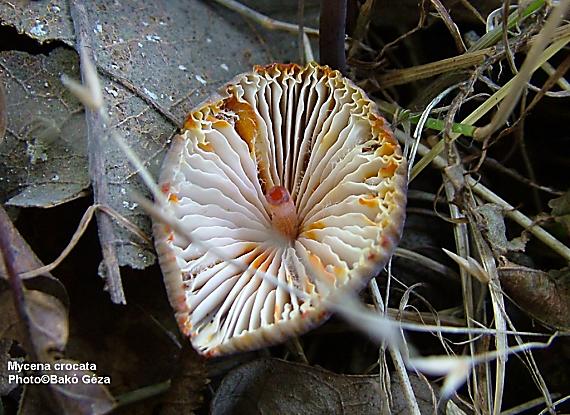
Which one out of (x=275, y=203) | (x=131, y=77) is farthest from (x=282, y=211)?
(x=131, y=77)

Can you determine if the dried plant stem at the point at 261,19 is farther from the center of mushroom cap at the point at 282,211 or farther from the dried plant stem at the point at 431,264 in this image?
the dried plant stem at the point at 431,264

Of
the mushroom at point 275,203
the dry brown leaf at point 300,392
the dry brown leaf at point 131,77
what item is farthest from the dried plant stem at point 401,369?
the dry brown leaf at point 131,77

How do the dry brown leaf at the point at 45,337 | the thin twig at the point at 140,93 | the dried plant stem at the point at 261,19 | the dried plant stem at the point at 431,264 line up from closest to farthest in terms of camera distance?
the dry brown leaf at the point at 45,337 → the thin twig at the point at 140,93 → the dried plant stem at the point at 431,264 → the dried plant stem at the point at 261,19

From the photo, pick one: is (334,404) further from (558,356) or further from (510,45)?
(510,45)

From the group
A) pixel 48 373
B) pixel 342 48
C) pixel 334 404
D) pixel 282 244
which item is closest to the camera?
pixel 48 373

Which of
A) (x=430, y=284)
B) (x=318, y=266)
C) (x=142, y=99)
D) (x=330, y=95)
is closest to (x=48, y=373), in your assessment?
(x=318, y=266)

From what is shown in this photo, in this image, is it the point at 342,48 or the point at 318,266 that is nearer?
the point at 318,266

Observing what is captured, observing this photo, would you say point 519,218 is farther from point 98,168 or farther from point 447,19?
point 98,168
